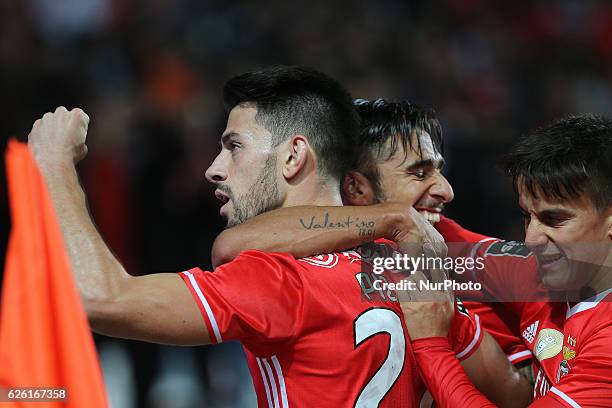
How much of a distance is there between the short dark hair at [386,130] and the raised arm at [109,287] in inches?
41.8

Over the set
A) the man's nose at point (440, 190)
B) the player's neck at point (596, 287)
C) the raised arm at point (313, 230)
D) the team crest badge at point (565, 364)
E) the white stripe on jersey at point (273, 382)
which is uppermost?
the man's nose at point (440, 190)

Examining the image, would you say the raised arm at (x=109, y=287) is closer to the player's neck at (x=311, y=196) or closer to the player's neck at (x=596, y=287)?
the player's neck at (x=311, y=196)

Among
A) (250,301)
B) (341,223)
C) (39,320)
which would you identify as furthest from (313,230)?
(39,320)

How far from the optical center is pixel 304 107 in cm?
305

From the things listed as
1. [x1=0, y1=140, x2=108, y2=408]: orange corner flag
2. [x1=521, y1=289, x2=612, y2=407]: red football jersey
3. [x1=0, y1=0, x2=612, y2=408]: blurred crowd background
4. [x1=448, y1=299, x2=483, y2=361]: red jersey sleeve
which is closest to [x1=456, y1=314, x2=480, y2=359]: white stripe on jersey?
[x1=448, y1=299, x2=483, y2=361]: red jersey sleeve

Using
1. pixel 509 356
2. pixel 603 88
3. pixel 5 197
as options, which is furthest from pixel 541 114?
pixel 509 356

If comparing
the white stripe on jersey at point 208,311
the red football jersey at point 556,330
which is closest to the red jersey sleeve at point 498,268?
the red football jersey at point 556,330

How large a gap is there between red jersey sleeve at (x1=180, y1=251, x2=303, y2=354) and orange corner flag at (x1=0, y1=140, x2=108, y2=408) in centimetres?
50

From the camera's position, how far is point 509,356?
10.3 feet

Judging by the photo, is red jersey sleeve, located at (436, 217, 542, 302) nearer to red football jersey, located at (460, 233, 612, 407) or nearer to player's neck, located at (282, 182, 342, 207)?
red football jersey, located at (460, 233, 612, 407)

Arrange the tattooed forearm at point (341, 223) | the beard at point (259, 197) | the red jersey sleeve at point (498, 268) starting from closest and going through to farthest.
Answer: the tattooed forearm at point (341, 223)
the beard at point (259, 197)
the red jersey sleeve at point (498, 268)

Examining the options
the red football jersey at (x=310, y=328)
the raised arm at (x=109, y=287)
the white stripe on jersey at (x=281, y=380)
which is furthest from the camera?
the white stripe on jersey at (x=281, y=380)

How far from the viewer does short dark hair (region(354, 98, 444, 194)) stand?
131 inches

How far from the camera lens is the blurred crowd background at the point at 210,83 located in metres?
6.86
